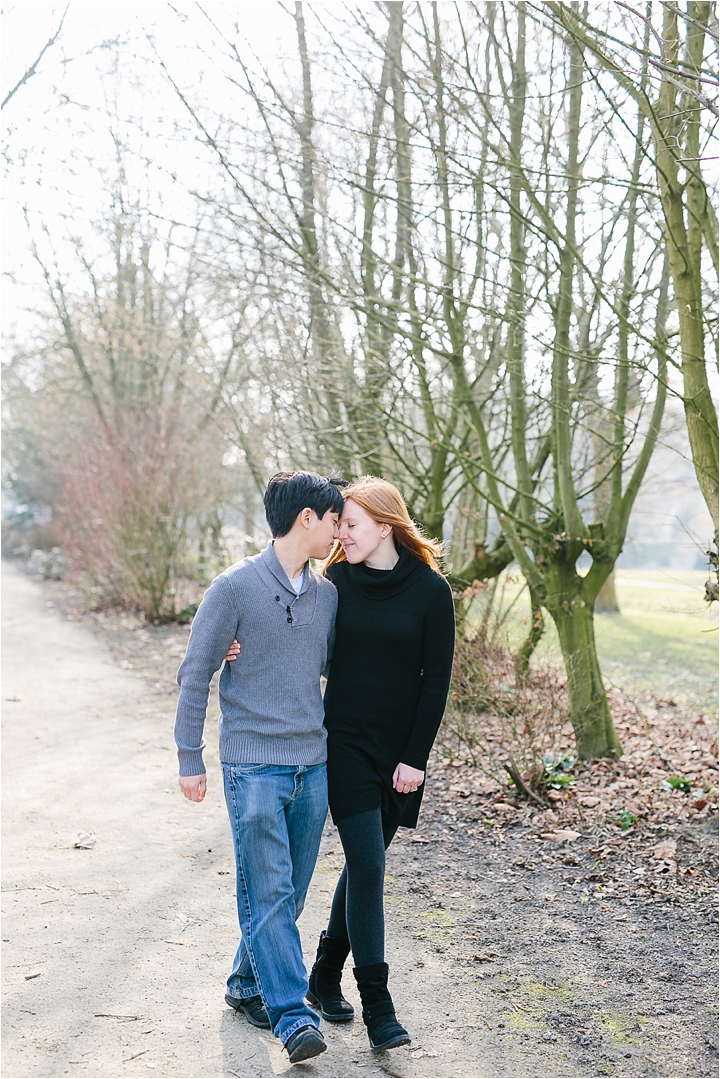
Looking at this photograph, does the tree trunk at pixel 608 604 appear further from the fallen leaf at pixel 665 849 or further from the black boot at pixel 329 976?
the black boot at pixel 329 976

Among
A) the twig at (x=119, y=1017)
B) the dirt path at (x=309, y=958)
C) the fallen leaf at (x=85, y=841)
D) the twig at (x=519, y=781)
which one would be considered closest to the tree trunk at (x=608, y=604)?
the twig at (x=519, y=781)

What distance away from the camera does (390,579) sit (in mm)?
3535

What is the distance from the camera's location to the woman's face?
3557 millimetres

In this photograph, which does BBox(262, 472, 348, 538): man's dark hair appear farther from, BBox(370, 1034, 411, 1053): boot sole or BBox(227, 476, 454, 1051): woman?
BBox(370, 1034, 411, 1053): boot sole

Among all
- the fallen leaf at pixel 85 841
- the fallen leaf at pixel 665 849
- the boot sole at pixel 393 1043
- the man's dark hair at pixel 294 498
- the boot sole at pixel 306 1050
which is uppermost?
the man's dark hair at pixel 294 498

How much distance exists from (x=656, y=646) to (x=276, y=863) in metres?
16.4

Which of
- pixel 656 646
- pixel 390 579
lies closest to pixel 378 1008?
pixel 390 579

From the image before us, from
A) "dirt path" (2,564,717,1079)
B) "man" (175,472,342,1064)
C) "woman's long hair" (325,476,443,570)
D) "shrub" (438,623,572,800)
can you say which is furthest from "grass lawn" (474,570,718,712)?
"man" (175,472,342,1064)

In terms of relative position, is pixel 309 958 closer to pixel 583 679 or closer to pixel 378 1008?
pixel 378 1008

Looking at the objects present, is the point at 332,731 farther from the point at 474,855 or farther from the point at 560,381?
the point at 560,381

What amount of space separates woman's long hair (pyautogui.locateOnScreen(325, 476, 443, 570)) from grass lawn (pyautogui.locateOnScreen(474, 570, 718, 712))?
274 centimetres

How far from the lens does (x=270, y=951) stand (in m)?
3.22

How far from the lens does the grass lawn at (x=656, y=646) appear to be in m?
7.49

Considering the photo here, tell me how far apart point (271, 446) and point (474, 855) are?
6.72 m
